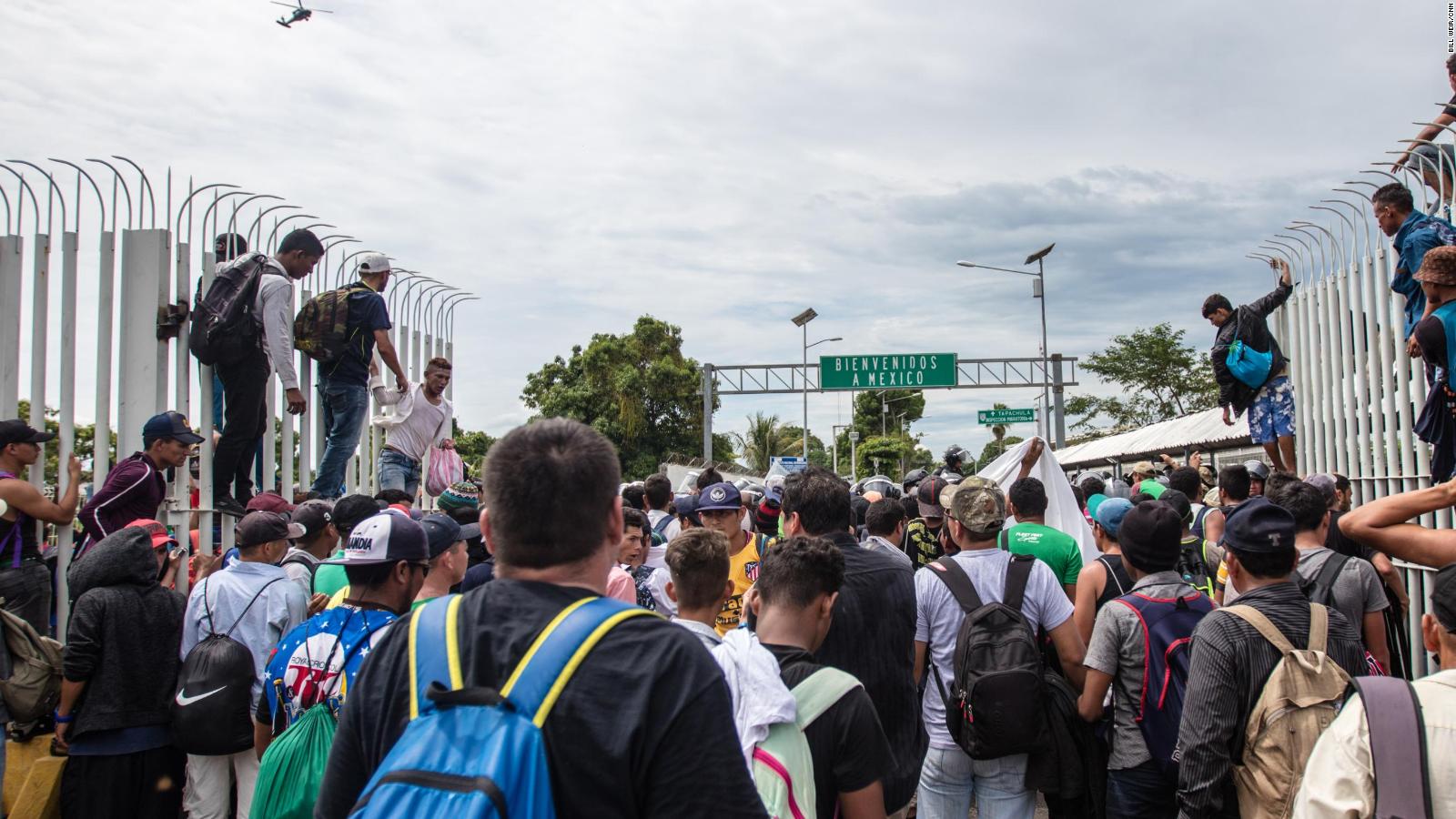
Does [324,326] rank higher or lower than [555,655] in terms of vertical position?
higher

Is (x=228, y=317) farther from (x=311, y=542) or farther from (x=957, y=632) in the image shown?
(x=957, y=632)

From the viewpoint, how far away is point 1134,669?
3.79m

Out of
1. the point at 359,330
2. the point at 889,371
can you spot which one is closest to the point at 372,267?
the point at 359,330

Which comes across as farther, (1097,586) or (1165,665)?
(1097,586)

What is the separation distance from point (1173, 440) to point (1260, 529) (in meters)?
19.3

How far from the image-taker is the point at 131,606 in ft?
13.6

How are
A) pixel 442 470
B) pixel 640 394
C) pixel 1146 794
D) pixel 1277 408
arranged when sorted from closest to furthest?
pixel 1146 794, pixel 442 470, pixel 1277 408, pixel 640 394

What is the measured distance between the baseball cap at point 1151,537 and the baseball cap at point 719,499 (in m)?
2.04

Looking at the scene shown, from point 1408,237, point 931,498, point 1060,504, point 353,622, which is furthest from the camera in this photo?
point 1060,504

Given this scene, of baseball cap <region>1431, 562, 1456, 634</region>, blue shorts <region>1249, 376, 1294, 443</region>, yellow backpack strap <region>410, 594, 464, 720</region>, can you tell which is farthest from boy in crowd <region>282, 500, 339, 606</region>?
blue shorts <region>1249, 376, 1294, 443</region>

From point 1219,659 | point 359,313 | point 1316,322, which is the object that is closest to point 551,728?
point 1219,659

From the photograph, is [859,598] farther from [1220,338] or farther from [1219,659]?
[1220,338]

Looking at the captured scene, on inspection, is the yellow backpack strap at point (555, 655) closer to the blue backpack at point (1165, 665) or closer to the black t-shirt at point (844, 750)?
the black t-shirt at point (844, 750)

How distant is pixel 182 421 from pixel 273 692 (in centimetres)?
272
